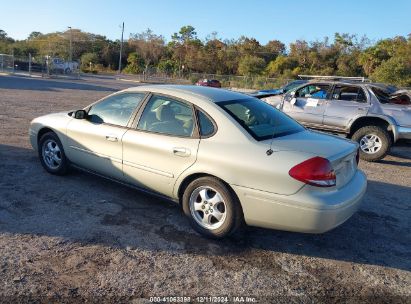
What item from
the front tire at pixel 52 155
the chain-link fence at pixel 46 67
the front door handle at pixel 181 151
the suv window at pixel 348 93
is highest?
the suv window at pixel 348 93

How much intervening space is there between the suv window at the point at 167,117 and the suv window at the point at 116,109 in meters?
0.24

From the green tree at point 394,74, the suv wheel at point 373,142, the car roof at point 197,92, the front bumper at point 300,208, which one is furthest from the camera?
the green tree at point 394,74

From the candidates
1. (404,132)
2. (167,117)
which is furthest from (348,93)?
(167,117)

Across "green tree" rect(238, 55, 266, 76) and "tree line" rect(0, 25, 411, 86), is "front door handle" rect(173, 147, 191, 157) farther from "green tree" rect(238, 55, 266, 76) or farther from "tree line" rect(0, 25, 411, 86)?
"green tree" rect(238, 55, 266, 76)

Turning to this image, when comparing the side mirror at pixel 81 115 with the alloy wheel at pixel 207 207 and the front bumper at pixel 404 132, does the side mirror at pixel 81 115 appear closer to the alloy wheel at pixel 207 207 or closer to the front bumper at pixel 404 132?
the alloy wheel at pixel 207 207

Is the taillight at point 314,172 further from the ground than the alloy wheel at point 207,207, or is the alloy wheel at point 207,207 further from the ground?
the taillight at point 314,172

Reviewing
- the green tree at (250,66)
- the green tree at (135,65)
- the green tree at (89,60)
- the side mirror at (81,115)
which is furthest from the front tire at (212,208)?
the green tree at (89,60)

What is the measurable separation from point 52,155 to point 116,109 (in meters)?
1.38

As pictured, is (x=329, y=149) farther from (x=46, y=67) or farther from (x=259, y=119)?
(x=46, y=67)

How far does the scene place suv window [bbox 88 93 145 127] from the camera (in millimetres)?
4824

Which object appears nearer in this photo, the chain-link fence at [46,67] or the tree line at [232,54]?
the chain-link fence at [46,67]

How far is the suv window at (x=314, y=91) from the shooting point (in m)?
9.18

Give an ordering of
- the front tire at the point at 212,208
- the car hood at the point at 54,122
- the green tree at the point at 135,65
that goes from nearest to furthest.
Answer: the front tire at the point at 212,208 → the car hood at the point at 54,122 → the green tree at the point at 135,65

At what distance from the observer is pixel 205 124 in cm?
413
